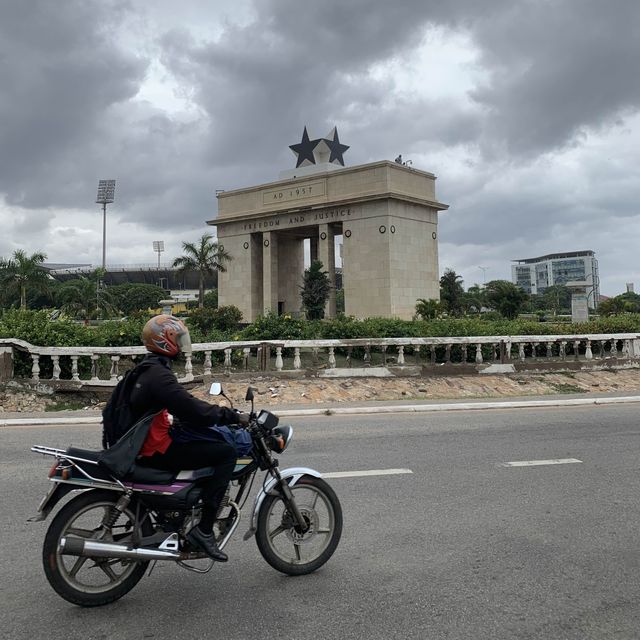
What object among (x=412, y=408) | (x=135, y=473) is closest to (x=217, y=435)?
(x=135, y=473)

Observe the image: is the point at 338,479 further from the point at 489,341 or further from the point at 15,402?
the point at 489,341

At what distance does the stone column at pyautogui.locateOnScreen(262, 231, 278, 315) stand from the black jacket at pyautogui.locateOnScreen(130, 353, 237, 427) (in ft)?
131

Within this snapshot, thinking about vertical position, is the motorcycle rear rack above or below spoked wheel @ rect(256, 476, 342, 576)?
above

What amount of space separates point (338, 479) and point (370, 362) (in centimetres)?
804

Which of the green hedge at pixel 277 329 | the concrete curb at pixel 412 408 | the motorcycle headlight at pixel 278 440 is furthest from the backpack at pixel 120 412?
the green hedge at pixel 277 329

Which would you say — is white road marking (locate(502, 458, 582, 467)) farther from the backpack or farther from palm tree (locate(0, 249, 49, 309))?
palm tree (locate(0, 249, 49, 309))

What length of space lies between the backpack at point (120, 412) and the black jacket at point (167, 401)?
4 cm

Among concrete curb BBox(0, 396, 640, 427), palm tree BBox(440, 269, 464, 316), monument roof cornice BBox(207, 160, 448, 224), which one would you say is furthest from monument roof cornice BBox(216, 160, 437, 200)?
concrete curb BBox(0, 396, 640, 427)

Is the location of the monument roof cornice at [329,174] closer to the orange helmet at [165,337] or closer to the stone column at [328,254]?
the stone column at [328,254]

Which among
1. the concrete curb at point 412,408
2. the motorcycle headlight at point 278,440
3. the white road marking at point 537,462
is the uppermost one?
the motorcycle headlight at point 278,440

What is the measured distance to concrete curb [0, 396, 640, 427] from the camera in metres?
9.86

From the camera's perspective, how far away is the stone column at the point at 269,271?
4397cm

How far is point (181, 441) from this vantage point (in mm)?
3674

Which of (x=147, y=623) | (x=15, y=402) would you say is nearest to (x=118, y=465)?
(x=147, y=623)
